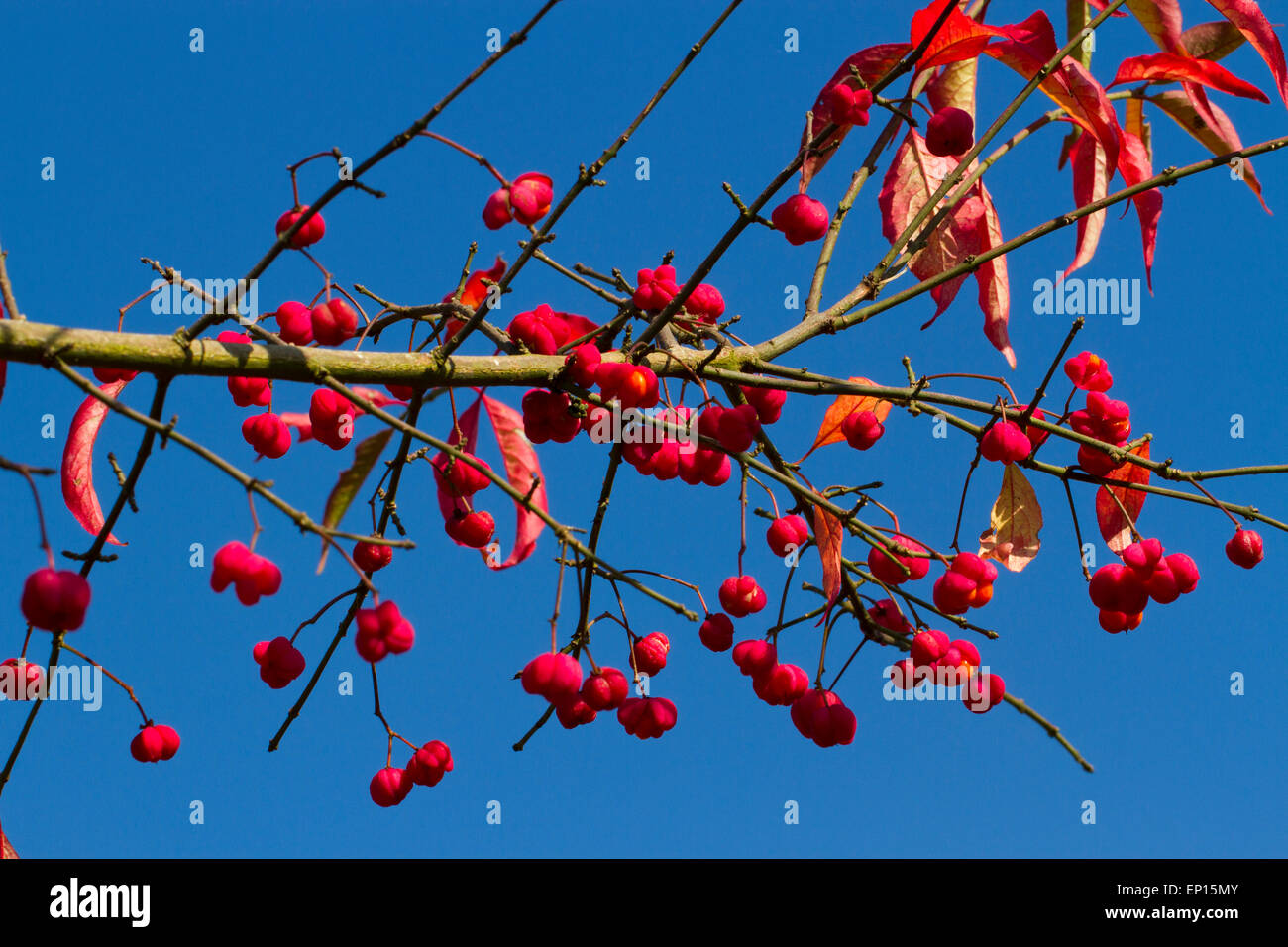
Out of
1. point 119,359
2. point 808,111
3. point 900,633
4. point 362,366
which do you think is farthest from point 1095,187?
point 119,359

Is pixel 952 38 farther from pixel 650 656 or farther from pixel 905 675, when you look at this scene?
pixel 650 656

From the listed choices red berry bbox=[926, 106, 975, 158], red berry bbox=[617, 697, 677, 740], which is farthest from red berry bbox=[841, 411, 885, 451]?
red berry bbox=[617, 697, 677, 740]

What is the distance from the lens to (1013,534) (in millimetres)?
2008

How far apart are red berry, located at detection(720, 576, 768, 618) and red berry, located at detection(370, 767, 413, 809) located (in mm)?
714

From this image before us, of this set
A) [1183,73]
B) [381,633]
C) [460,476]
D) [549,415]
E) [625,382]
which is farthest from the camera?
[1183,73]

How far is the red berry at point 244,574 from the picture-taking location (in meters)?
1.48

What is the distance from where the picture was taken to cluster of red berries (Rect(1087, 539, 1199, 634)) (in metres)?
1.90

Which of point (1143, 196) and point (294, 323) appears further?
point (1143, 196)

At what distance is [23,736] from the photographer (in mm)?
1713

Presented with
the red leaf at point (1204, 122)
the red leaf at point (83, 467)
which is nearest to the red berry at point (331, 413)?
the red leaf at point (83, 467)

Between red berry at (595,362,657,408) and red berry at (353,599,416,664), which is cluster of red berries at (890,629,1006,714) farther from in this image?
red berry at (353,599,416,664)

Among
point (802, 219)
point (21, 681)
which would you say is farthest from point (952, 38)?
point (21, 681)

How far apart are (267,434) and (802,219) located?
97 centimetres

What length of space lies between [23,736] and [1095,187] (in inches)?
81.8
